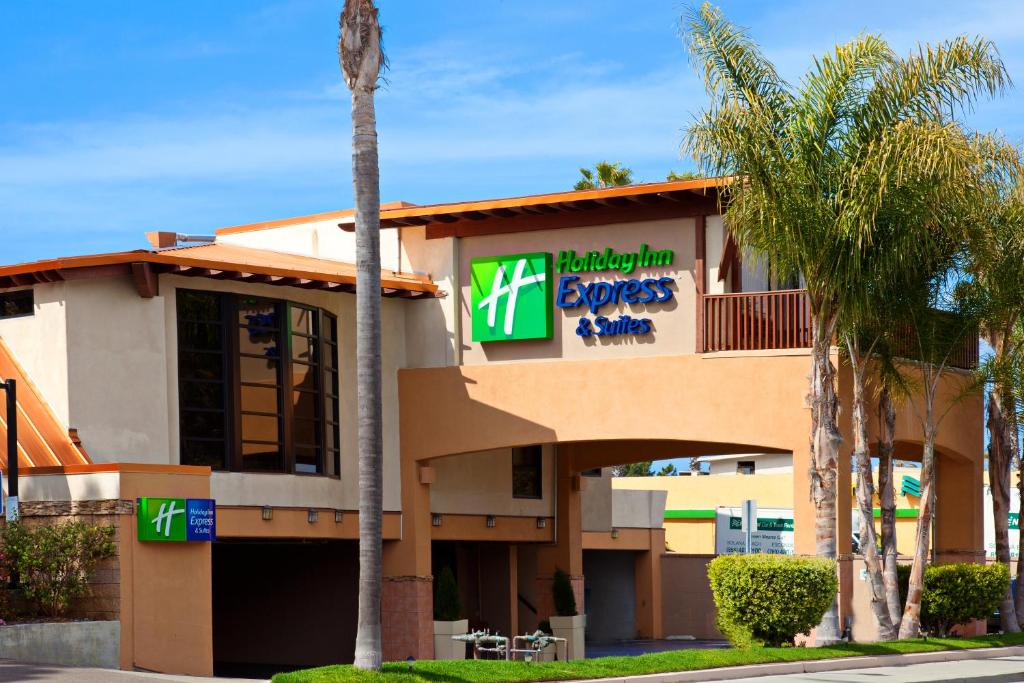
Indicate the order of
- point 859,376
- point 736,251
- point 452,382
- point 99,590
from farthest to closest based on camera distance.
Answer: point 452,382
point 736,251
point 859,376
point 99,590

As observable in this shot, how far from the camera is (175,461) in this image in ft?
87.7

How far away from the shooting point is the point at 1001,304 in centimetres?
2778

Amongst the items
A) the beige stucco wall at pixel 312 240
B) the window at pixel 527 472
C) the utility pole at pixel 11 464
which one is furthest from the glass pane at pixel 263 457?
the window at pixel 527 472

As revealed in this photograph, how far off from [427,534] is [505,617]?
19.1 feet

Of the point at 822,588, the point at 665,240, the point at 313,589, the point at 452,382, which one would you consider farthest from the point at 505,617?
the point at 822,588

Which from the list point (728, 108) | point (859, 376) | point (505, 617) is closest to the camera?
point (728, 108)

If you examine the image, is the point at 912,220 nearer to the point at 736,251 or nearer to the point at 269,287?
the point at 736,251

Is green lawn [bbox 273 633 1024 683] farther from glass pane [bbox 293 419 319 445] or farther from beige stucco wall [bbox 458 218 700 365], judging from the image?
glass pane [bbox 293 419 319 445]

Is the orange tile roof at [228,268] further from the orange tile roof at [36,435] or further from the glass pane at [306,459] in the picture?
the glass pane at [306,459]

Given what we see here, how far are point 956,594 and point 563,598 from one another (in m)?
10.1

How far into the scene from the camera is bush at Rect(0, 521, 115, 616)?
22.6 metres

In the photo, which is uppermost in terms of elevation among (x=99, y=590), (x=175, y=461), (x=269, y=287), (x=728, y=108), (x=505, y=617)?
(x=728, y=108)

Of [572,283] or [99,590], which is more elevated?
[572,283]

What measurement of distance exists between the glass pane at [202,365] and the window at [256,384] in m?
0.02
